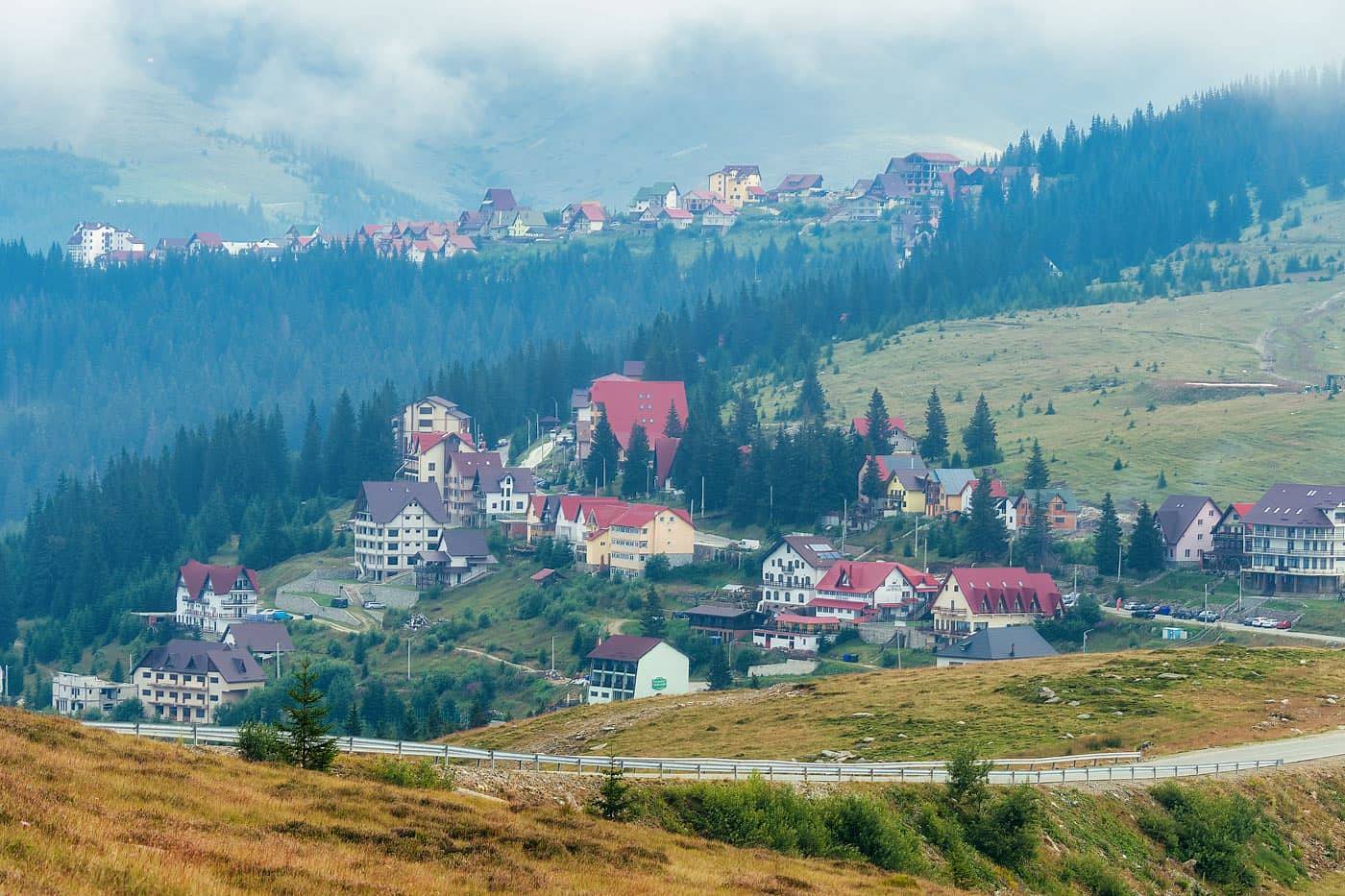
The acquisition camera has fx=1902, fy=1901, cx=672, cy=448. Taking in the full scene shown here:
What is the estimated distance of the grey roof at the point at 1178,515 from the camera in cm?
13250

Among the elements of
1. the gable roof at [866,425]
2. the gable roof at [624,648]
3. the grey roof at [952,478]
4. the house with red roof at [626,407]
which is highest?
the house with red roof at [626,407]

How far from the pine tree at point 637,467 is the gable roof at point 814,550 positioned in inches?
1344

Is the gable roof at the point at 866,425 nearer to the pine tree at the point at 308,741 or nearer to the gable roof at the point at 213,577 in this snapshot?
the gable roof at the point at 213,577

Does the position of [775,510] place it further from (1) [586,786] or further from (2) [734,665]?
(1) [586,786]

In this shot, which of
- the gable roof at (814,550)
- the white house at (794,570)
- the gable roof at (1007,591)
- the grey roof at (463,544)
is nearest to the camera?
the gable roof at (1007,591)

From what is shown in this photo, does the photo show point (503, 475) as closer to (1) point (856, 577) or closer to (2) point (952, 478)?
(2) point (952, 478)

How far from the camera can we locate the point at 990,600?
405 feet

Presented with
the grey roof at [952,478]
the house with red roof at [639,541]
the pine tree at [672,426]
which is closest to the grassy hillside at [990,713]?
the house with red roof at [639,541]

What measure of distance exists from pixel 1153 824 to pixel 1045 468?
3979 inches

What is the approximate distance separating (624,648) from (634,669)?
2.26 m

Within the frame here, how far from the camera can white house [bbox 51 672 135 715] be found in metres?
136

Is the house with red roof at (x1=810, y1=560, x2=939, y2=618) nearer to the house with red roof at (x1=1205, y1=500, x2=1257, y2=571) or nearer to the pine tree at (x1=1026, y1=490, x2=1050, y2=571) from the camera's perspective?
the pine tree at (x1=1026, y1=490, x2=1050, y2=571)

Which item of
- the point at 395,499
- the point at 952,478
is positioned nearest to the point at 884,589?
the point at 952,478

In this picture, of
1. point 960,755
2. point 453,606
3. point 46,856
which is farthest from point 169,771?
point 453,606
